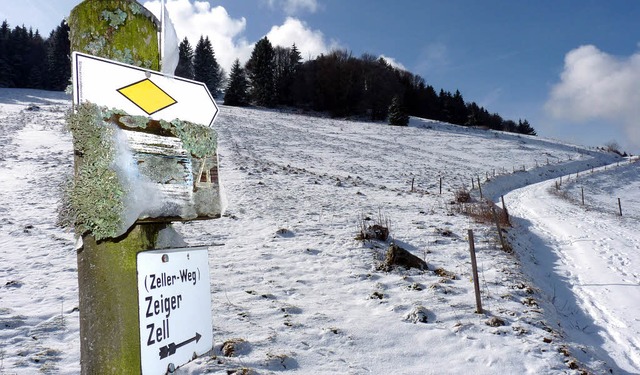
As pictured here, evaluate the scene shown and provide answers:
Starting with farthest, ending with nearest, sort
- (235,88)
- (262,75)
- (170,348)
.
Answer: (262,75), (235,88), (170,348)

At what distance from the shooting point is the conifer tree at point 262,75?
59.0m

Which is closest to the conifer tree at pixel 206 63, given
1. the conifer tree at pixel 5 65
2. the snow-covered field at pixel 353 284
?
the conifer tree at pixel 5 65

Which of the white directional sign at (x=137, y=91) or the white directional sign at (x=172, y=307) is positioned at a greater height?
the white directional sign at (x=137, y=91)

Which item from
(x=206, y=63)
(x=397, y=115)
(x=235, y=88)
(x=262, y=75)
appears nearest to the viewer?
(x=397, y=115)

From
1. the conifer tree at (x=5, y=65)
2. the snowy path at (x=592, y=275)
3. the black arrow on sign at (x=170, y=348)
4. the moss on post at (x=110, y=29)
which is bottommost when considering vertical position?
the snowy path at (x=592, y=275)

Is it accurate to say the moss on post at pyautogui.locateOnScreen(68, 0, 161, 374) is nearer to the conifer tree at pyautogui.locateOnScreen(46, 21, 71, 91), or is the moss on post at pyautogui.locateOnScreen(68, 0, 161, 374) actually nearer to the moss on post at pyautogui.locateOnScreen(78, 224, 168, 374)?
the moss on post at pyautogui.locateOnScreen(78, 224, 168, 374)

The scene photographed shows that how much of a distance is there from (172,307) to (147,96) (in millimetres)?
817

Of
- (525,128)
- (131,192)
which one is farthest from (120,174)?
(525,128)

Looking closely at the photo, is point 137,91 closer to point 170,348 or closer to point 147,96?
point 147,96

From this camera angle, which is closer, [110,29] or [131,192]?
[131,192]

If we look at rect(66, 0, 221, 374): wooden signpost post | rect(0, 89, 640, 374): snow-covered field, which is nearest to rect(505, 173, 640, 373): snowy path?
rect(0, 89, 640, 374): snow-covered field

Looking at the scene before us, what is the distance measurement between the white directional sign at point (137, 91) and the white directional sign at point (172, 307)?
0.55 meters

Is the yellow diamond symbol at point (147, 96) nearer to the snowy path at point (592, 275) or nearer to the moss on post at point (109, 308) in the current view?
the moss on post at point (109, 308)

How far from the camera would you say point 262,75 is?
59812mm
